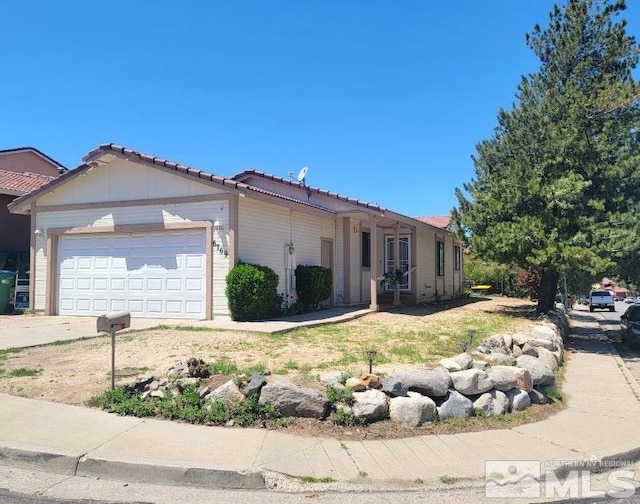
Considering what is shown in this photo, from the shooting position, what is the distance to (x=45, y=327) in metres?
13.0

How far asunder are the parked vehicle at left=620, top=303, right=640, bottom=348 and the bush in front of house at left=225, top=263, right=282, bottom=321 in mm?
11138

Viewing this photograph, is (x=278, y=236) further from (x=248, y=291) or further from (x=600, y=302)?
(x=600, y=302)

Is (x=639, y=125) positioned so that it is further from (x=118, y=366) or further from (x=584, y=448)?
(x=118, y=366)

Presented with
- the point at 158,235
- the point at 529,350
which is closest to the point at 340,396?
the point at 529,350

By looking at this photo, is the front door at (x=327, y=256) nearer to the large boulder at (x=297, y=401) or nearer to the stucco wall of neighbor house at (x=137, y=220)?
the stucco wall of neighbor house at (x=137, y=220)

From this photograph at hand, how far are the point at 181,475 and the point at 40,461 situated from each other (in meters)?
1.44

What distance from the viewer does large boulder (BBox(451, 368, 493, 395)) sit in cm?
680

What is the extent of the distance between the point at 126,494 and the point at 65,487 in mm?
594

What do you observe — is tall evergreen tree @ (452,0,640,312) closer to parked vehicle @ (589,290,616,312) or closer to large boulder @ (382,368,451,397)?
large boulder @ (382,368,451,397)

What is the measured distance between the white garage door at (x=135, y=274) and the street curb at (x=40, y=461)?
8.77 m

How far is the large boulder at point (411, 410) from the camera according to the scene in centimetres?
624

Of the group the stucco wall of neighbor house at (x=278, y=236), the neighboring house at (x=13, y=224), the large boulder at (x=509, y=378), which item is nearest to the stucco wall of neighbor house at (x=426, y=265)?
the stucco wall of neighbor house at (x=278, y=236)

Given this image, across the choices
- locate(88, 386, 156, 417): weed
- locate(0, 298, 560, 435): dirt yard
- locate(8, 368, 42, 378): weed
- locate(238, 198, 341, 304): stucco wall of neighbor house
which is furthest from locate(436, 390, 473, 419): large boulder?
locate(238, 198, 341, 304): stucco wall of neighbor house

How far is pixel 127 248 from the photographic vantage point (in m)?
15.1
